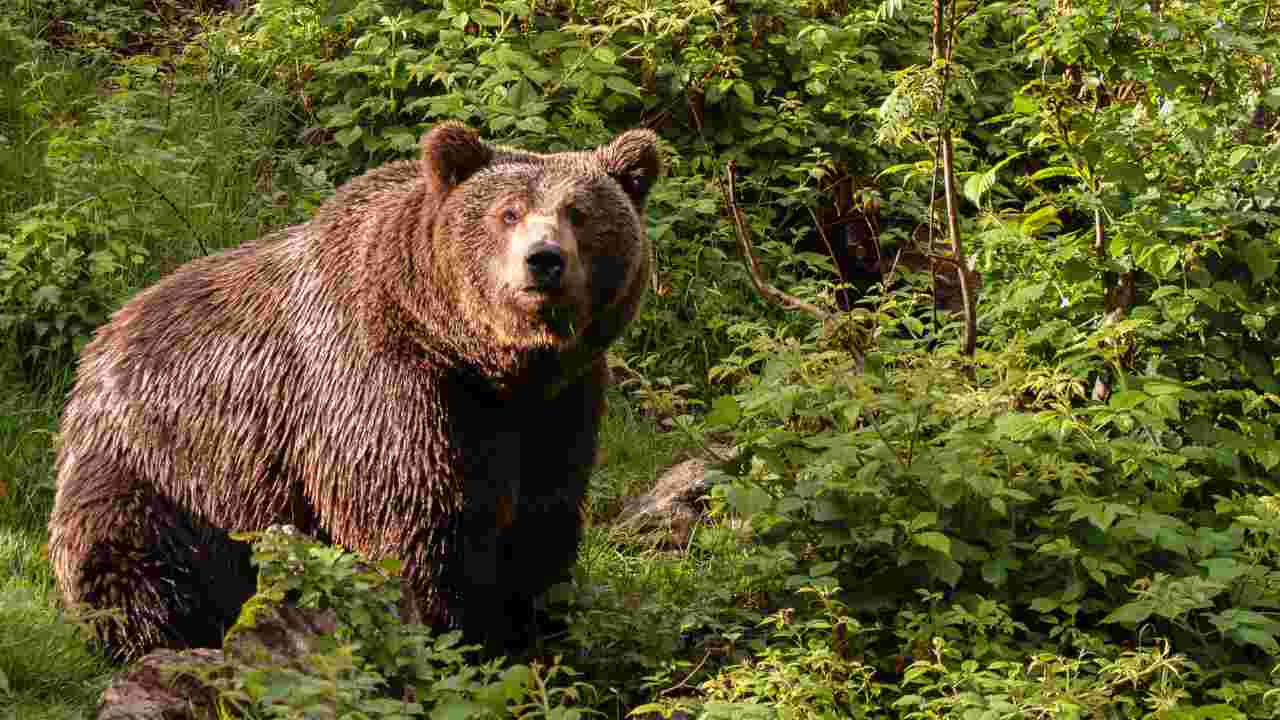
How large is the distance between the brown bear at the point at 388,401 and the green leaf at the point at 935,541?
120 centimetres

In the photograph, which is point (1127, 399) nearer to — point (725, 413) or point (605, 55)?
point (725, 413)

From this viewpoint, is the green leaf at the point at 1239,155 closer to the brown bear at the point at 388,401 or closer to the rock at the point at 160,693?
the brown bear at the point at 388,401

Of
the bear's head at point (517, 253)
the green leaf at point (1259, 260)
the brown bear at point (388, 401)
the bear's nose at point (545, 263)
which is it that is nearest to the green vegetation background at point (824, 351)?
the green leaf at point (1259, 260)

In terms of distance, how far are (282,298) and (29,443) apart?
65.5 inches

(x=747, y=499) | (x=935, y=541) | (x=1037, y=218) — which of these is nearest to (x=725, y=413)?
(x=747, y=499)

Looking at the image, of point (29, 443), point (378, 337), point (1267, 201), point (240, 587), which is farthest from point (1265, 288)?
point (29, 443)

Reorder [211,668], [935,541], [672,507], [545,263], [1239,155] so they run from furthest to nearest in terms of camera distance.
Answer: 1. [672,507]
2. [1239,155]
3. [935,541]
4. [545,263]
5. [211,668]

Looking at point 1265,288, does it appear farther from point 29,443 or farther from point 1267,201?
point 29,443

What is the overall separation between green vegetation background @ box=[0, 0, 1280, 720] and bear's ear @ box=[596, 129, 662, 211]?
2.54 feet

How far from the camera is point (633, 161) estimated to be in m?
5.70

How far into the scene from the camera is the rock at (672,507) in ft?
22.0

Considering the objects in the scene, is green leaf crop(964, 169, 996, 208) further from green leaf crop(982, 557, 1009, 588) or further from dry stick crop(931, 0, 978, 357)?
green leaf crop(982, 557, 1009, 588)

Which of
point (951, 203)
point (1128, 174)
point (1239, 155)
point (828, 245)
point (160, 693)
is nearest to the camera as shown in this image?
point (160, 693)

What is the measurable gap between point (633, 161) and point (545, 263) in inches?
29.1
